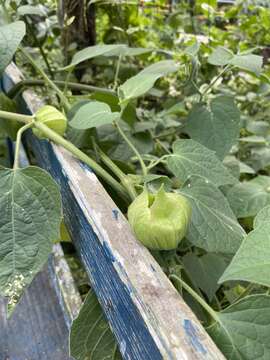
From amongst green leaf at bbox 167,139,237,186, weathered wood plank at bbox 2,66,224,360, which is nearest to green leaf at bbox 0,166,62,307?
weathered wood plank at bbox 2,66,224,360

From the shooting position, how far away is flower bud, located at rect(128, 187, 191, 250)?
1.23 feet

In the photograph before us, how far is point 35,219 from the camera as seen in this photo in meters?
0.44

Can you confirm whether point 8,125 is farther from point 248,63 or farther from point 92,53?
point 248,63

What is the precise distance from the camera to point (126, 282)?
343mm

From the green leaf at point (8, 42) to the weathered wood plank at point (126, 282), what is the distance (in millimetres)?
127

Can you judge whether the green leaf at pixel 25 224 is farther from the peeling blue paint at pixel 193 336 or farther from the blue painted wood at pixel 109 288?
the peeling blue paint at pixel 193 336

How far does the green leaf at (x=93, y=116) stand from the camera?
0.51 metres

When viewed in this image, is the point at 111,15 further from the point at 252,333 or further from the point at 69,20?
the point at 252,333

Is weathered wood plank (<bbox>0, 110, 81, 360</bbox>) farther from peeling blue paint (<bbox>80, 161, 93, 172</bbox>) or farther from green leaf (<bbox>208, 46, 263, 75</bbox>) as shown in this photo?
green leaf (<bbox>208, 46, 263, 75</bbox>)

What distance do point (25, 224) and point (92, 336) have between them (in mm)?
148

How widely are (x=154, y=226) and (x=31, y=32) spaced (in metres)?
0.76

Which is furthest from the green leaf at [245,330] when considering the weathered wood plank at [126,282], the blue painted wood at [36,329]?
the blue painted wood at [36,329]

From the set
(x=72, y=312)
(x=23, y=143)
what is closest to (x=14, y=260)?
(x=72, y=312)

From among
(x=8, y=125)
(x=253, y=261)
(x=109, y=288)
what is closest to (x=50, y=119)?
(x=8, y=125)
